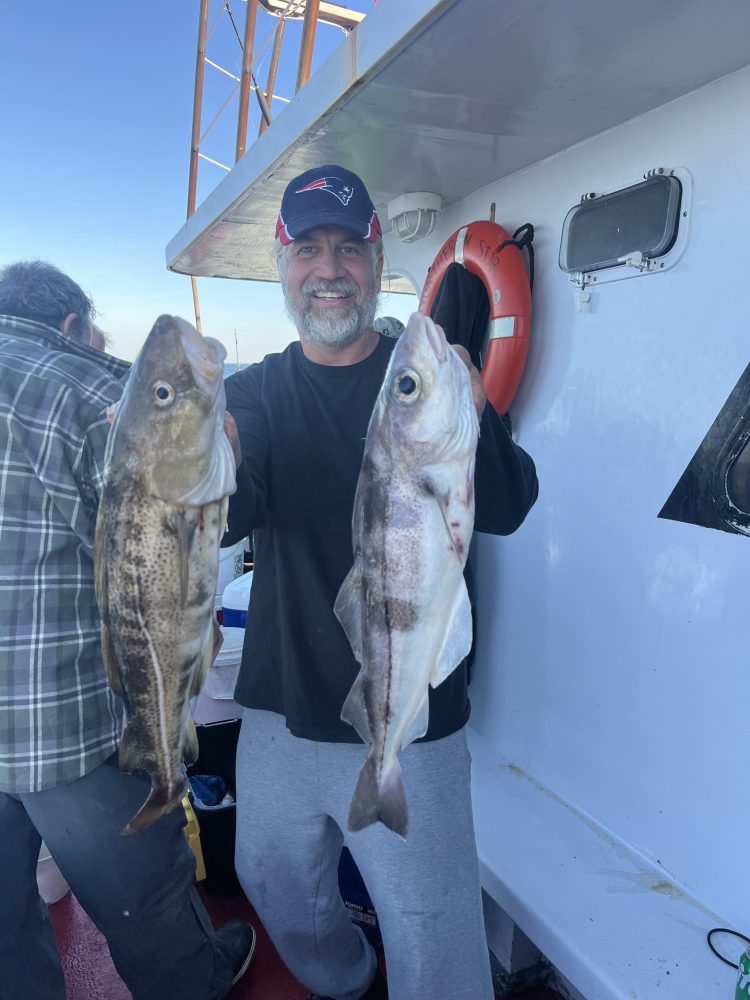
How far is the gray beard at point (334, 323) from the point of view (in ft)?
7.47

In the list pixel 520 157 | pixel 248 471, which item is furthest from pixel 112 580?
pixel 520 157

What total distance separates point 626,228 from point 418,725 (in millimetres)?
2386

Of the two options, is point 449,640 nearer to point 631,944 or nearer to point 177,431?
point 177,431

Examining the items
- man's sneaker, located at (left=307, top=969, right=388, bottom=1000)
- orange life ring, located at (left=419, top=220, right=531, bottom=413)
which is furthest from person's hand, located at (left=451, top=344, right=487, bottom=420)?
man's sneaker, located at (left=307, top=969, right=388, bottom=1000)

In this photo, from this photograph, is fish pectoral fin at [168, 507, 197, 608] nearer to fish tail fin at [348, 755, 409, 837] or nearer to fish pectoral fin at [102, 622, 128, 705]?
fish pectoral fin at [102, 622, 128, 705]

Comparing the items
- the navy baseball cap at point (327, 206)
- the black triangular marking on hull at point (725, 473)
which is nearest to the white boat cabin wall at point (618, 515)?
the black triangular marking on hull at point (725, 473)

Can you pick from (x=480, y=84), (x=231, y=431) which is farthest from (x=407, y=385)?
(x=480, y=84)

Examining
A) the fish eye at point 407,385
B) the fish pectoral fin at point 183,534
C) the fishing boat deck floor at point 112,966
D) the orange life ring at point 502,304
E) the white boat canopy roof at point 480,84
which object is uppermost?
the white boat canopy roof at point 480,84

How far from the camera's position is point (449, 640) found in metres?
1.69

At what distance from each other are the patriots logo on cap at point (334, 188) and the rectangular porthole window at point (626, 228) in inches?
52.9

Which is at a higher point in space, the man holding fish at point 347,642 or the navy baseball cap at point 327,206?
the navy baseball cap at point 327,206

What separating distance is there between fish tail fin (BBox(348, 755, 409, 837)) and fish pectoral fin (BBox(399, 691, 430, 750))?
95 mm

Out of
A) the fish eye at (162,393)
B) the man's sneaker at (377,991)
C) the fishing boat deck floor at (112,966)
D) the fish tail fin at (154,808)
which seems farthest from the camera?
the fishing boat deck floor at (112,966)

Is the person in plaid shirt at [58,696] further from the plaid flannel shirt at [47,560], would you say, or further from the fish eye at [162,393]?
the fish eye at [162,393]
